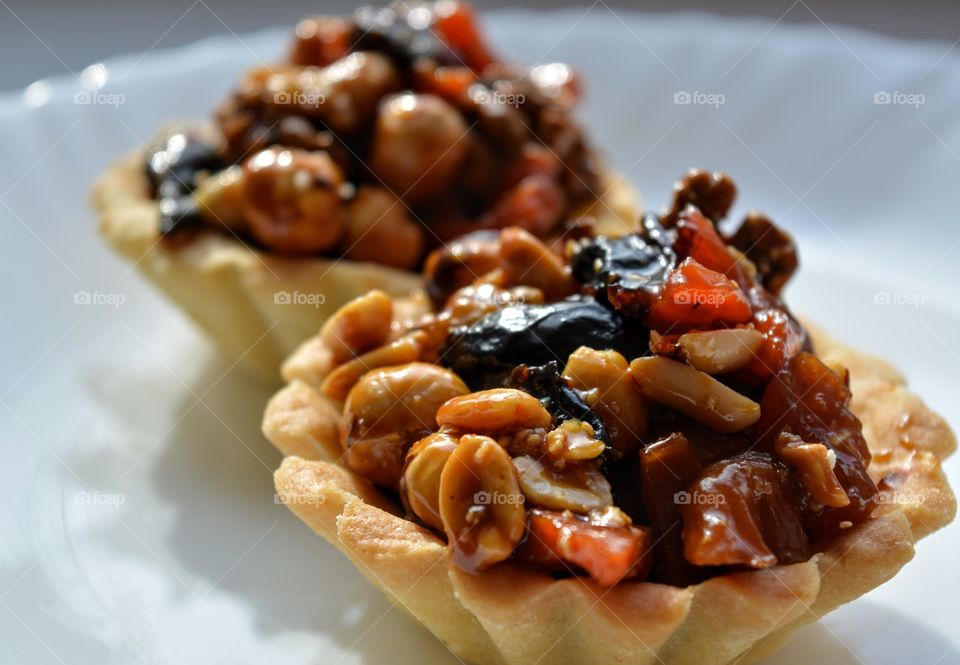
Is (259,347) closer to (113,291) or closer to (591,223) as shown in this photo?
(113,291)

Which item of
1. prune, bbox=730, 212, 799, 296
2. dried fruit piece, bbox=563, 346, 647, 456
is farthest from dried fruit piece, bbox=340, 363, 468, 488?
prune, bbox=730, 212, 799, 296

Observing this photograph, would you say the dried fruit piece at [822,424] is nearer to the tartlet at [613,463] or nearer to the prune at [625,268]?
the tartlet at [613,463]

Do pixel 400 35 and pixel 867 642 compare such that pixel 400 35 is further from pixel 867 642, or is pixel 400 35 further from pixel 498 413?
pixel 867 642

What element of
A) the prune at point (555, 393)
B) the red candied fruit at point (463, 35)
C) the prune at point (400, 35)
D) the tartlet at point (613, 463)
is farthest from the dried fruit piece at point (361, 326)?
the red candied fruit at point (463, 35)

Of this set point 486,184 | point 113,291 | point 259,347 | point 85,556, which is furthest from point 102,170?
point 85,556

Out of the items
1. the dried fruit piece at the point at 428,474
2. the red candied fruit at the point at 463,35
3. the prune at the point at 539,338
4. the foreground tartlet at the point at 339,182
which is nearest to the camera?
the dried fruit piece at the point at 428,474

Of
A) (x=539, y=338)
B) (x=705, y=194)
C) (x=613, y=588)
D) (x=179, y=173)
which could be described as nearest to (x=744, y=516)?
(x=613, y=588)

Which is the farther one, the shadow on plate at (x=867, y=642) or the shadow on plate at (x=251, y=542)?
the shadow on plate at (x=251, y=542)
